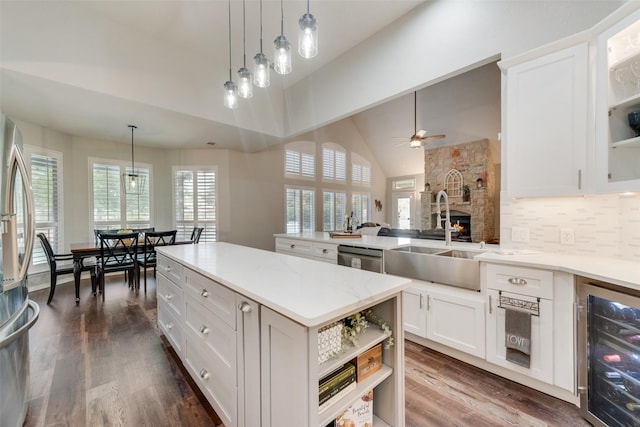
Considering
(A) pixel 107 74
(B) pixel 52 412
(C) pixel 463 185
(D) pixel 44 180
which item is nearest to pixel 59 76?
(A) pixel 107 74

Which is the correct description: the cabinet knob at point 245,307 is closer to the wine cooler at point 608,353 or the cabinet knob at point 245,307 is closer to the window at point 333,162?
the wine cooler at point 608,353

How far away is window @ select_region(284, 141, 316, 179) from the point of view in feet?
23.4

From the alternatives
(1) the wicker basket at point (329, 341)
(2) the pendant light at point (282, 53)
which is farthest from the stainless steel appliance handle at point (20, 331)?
(2) the pendant light at point (282, 53)

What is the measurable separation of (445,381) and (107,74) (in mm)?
4446

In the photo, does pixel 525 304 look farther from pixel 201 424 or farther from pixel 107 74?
pixel 107 74

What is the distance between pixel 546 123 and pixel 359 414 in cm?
227

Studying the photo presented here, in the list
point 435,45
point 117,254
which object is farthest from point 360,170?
point 117,254

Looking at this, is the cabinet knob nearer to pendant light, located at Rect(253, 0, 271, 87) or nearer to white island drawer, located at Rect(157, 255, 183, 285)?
white island drawer, located at Rect(157, 255, 183, 285)

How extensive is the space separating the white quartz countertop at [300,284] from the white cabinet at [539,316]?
1.06 metres

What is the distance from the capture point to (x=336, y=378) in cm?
105

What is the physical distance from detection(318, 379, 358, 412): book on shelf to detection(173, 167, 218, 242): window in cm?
534

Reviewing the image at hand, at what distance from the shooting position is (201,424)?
150cm

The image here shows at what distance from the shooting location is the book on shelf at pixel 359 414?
42.9 inches

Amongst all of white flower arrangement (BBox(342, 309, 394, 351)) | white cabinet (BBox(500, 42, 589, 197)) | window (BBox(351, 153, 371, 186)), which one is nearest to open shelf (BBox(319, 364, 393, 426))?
white flower arrangement (BBox(342, 309, 394, 351))
